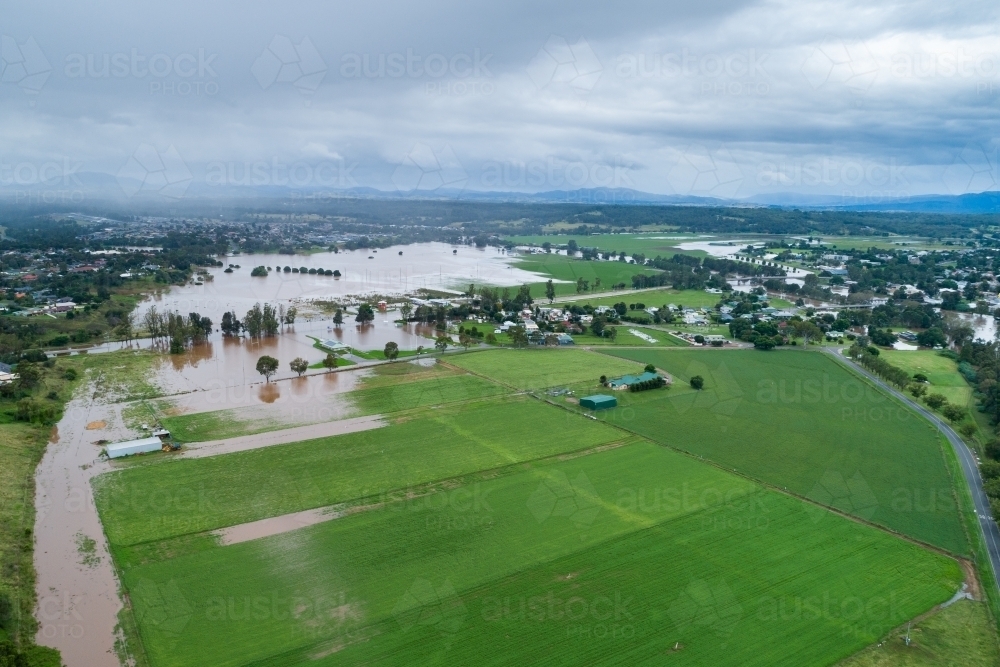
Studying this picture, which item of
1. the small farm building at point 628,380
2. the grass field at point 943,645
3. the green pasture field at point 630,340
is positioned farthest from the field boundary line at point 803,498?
the green pasture field at point 630,340

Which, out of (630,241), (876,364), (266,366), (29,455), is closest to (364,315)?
(266,366)

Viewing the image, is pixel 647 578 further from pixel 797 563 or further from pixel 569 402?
pixel 569 402

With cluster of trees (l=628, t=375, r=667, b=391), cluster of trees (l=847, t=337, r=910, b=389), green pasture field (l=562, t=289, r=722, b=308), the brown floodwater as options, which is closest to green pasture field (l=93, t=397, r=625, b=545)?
the brown floodwater

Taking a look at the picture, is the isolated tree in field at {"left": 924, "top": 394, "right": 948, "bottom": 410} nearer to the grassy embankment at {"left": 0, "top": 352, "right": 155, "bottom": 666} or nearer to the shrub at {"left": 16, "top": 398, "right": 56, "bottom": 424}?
the grassy embankment at {"left": 0, "top": 352, "right": 155, "bottom": 666}

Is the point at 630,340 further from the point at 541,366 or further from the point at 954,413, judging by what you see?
the point at 954,413

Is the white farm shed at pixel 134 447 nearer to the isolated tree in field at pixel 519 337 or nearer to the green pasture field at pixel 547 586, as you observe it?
the green pasture field at pixel 547 586

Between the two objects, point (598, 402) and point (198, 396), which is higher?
point (598, 402)
